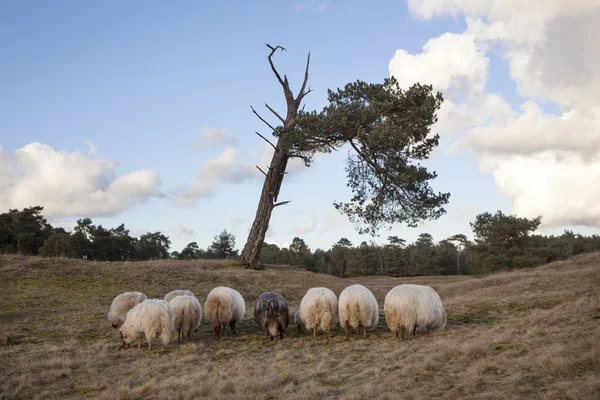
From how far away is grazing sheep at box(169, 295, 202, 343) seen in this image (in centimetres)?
1228

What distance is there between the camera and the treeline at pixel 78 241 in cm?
4753

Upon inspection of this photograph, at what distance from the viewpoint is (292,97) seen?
105ft

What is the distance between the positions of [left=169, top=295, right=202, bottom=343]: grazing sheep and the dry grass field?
52cm

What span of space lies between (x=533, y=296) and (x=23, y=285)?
70.3 ft

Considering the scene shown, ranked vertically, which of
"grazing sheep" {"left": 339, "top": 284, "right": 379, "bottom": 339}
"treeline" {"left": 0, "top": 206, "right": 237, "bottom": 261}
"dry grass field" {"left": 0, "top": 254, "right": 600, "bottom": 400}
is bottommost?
"dry grass field" {"left": 0, "top": 254, "right": 600, "bottom": 400}

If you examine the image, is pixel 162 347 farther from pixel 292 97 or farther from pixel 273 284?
pixel 292 97

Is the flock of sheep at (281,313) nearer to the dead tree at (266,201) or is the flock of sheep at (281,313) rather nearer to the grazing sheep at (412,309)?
the grazing sheep at (412,309)

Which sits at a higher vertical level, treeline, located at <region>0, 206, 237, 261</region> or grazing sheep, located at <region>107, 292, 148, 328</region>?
treeline, located at <region>0, 206, 237, 261</region>

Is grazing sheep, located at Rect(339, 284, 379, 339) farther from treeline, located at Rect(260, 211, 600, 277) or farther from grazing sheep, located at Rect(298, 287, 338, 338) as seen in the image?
treeline, located at Rect(260, 211, 600, 277)

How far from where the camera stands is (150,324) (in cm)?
1095

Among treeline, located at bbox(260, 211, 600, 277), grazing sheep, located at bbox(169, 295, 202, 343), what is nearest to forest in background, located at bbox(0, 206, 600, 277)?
treeline, located at bbox(260, 211, 600, 277)

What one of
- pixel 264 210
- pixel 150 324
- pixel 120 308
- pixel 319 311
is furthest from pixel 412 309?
pixel 264 210

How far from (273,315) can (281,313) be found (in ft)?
0.80

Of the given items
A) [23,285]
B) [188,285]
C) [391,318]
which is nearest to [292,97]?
[188,285]
